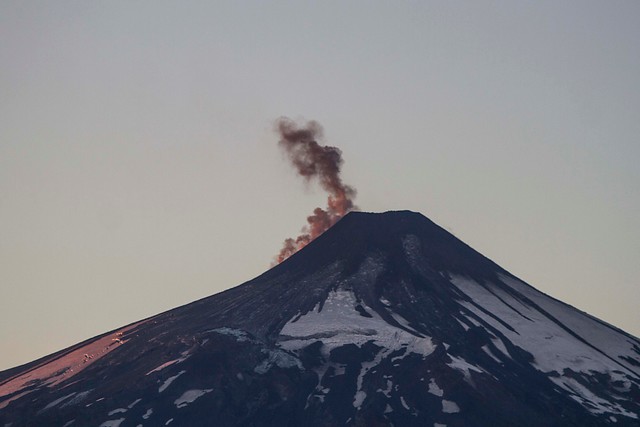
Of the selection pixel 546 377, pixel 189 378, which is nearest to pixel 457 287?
pixel 546 377

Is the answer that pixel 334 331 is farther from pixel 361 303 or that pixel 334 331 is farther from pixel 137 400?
pixel 137 400

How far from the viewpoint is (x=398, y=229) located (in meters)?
198

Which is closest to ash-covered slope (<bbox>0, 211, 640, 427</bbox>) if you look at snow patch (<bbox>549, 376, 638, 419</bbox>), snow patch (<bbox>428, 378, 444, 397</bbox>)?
snow patch (<bbox>428, 378, 444, 397</bbox>)

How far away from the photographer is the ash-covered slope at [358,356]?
157125 mm

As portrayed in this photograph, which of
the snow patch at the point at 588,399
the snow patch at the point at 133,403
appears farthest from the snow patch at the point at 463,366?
the snow patch at the point at 133,403

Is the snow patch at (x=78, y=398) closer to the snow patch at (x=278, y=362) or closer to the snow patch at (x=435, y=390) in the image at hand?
the snow patch at (x=278, y=362)

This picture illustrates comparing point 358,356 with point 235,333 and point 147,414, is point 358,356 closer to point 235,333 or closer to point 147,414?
point 235,333

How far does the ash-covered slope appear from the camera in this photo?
15712 centimetres

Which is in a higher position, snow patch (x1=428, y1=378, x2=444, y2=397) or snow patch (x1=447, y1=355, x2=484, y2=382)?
snow patch (x1=447, y1=355, x2=484, y2=382)

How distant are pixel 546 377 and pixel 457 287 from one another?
76.3ft

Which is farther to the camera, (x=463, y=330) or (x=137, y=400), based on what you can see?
(x=463, y=330)

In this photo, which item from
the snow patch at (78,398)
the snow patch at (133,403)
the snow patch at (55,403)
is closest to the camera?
the snow patch at (133,403)

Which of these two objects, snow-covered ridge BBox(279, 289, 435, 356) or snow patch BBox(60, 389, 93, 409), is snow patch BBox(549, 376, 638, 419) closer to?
snow-covered ridge BBox(279, 289, 435, 356)

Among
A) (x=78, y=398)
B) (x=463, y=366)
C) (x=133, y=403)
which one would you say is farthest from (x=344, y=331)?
(x=78, y=398)
